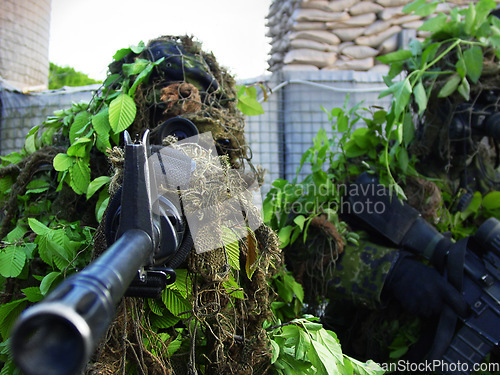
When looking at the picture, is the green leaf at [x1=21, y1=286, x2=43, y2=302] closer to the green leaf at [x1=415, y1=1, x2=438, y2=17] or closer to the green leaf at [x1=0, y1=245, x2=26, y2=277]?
the green leaf at [x1=0, y1=245, x2=26, y2=277]

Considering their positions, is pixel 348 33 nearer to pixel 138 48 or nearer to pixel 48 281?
pixel 138 48

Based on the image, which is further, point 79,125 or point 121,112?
point 79,125

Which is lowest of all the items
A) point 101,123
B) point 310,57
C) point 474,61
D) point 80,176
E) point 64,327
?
point 64,327

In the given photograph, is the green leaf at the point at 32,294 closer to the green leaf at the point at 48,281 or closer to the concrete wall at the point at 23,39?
the green leaf at the point at 48,281

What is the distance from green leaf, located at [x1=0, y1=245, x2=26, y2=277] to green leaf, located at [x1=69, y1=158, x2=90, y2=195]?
15 centimetres

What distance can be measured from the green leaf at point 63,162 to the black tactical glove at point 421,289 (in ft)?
2.97

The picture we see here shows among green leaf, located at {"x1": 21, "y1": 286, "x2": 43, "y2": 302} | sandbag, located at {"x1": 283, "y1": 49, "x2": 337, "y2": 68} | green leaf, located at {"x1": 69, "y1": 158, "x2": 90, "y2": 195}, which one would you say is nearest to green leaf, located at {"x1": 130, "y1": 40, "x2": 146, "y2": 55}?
green leaf, located at {"x1": 69, "y1": 158, "x2": 90, "y2": 195}

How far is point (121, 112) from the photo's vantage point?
87 centimetres

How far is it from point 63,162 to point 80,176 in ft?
0.15

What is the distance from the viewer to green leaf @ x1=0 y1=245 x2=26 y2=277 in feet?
2.57

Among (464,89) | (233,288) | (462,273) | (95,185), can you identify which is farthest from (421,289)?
(95,185)

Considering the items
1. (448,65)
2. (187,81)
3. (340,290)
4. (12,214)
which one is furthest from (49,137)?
(448,65)

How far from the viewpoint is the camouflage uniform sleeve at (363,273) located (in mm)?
1282

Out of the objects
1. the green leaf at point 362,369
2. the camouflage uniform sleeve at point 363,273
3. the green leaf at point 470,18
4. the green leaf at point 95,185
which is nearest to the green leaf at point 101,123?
the green leaf at point 95,185
